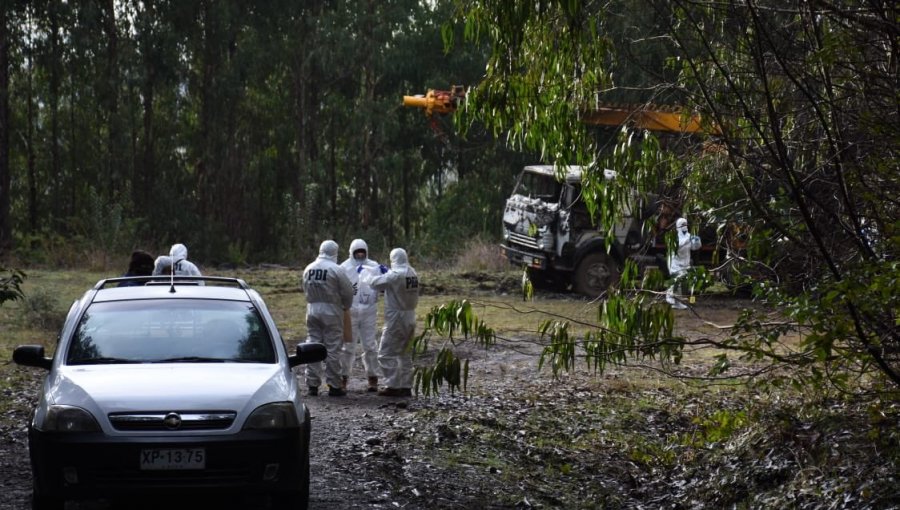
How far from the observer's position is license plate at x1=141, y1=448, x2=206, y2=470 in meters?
7.30

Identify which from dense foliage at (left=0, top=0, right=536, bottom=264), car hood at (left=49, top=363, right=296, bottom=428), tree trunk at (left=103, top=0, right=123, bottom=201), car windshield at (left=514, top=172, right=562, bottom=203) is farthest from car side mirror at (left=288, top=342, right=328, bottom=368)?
tree trunk at (left=103, top=0, right=123, bottom=201)

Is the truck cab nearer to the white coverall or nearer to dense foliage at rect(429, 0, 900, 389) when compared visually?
the white coverall

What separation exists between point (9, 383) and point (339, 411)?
13.7 feet

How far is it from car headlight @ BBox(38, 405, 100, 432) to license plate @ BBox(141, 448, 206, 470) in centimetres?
34

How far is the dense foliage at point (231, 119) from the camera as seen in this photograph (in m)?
41.8

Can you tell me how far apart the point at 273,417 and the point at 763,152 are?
3625 millimetres

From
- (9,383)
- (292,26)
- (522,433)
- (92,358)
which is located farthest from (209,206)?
(92,358)

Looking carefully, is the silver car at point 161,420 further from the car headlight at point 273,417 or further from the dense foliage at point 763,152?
the dense foliage at point 763,152

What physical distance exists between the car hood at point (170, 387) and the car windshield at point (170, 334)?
203 millimetres

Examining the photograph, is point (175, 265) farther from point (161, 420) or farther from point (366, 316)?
point (161, 420)

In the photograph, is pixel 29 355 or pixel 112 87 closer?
pixel 29 355

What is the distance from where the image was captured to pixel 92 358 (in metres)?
8.22

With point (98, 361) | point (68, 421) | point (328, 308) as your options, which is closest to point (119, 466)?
point (68, 421)

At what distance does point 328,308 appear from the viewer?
551 inches
